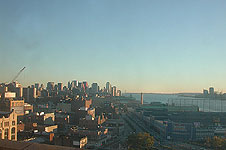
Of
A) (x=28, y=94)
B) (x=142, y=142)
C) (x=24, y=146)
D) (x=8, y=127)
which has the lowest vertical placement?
(x=142, y=142)

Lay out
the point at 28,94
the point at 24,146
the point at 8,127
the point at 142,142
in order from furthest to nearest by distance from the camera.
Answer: the point at 28,94, the point at 142,142, the point at 8,127, the point at 24,146

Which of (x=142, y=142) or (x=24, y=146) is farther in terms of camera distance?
(x=142, y=142)

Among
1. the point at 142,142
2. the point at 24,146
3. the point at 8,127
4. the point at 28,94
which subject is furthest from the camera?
the point at 28,94

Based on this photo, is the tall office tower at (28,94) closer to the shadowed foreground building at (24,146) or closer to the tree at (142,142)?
the tree at (142,142)

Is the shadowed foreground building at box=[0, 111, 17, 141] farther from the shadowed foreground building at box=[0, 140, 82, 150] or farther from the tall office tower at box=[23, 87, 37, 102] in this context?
the tall office tower at box=[23, 87, 37, 102]

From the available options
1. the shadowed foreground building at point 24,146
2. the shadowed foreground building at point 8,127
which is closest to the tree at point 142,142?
the shadowed foreground building at point 8,127

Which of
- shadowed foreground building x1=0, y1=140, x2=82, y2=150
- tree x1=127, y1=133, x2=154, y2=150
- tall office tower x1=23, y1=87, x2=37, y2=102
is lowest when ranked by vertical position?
tree x1=127, y1=133, x2=154, y2=150

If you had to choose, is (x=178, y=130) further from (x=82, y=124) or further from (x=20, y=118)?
(x=20, y=118)

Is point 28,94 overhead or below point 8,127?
below

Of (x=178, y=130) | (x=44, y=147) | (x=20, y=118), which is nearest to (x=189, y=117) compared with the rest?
(x=178, y=130)

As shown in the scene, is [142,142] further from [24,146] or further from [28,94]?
[28,94]

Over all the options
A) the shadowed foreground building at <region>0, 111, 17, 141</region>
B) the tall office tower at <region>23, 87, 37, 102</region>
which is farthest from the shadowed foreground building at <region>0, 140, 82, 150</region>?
the tall office tower at <region>23, 87, 37, 102</region>

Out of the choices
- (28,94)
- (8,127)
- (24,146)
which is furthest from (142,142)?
(28,94)
